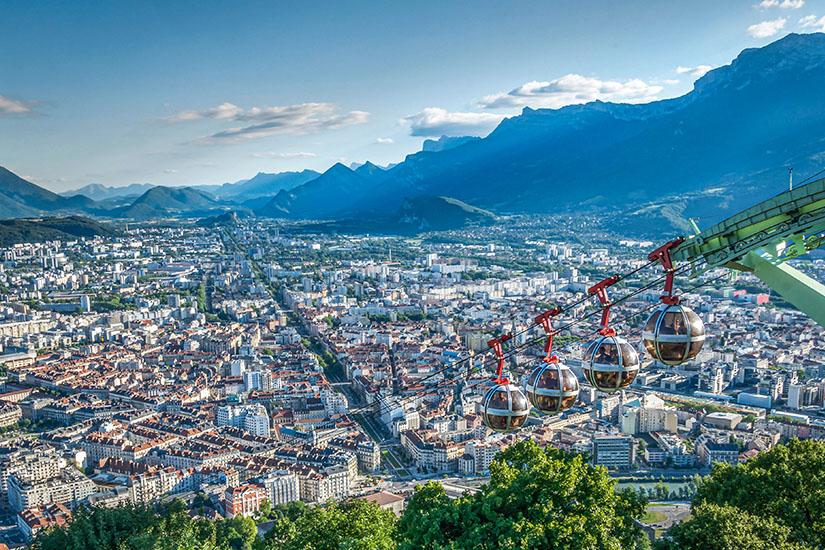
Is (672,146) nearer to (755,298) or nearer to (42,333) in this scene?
(755,298)

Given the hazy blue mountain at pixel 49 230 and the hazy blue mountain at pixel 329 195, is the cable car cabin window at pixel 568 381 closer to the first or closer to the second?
the hazy blue mountain at pixel 49 230

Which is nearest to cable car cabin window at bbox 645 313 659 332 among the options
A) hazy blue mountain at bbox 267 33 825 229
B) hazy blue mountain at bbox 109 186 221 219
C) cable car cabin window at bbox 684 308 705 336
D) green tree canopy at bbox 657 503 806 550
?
cable car cabin window at bbox 684 308 705 336

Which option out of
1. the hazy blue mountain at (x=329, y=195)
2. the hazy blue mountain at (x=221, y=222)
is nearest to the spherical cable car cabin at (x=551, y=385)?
the hazy blue mountain at (x=221, y=222)

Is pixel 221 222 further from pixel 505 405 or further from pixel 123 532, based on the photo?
pixel 505 405

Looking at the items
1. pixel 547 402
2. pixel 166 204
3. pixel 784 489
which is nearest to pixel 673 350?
pixel 547 402

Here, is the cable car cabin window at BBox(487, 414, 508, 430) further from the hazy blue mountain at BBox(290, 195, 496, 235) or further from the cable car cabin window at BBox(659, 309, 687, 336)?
the hazy blue mountain at BBox(290, 195, 496, 235)
